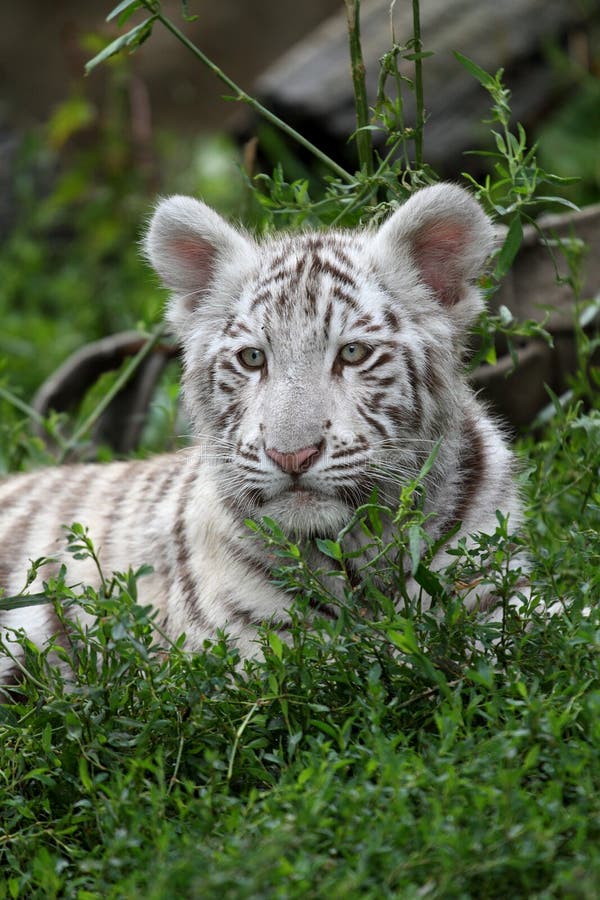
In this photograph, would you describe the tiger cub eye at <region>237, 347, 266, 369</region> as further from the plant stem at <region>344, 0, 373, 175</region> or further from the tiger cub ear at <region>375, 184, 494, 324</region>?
the plant stem at <region>344, 0, 373, 175</region>

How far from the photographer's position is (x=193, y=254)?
3.70 meters

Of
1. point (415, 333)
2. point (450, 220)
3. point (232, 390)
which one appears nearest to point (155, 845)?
point (232, 390)

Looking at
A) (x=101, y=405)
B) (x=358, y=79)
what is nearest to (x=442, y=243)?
(x=358, y=79)

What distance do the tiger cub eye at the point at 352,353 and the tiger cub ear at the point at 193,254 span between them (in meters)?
0.49

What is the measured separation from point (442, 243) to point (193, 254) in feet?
2.50

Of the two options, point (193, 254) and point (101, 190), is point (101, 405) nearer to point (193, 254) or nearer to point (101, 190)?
point (193, 254)

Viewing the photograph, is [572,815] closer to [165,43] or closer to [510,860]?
[510,860]

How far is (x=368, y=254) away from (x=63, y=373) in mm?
2832

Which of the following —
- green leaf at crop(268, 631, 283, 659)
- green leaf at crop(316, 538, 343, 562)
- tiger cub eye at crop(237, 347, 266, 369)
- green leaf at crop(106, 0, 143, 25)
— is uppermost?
green leaf at crop(106, 0, 143, 25)

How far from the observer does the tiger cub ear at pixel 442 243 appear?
→ 335 centimetres

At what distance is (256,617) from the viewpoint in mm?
3318

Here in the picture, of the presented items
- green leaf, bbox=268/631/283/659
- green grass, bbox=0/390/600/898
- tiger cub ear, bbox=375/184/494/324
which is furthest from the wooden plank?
green leaf, bbox=268/631/283/659

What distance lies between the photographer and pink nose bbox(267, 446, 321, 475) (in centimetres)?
304

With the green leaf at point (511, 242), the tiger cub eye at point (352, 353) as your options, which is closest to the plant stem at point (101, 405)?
the tiger cub eye at point (352, 353)
